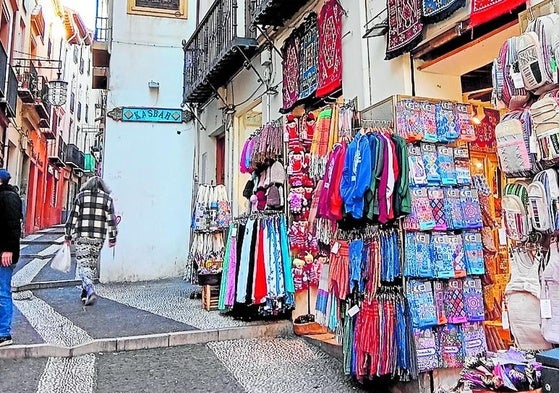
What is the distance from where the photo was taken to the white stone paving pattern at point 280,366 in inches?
152

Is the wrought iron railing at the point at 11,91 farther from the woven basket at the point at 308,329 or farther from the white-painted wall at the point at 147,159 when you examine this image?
the woven basket at the point at 308,329

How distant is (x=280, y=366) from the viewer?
439cm

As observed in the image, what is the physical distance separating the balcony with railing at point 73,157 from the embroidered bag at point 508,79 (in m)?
26.5

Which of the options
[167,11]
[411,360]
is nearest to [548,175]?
[411,360]

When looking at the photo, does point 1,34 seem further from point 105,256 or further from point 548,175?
point 548,175

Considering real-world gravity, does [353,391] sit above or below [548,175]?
below

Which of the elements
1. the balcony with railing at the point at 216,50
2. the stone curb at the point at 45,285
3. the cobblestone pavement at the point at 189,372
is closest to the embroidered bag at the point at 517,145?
the cobblestone pavement at the point at 189,372

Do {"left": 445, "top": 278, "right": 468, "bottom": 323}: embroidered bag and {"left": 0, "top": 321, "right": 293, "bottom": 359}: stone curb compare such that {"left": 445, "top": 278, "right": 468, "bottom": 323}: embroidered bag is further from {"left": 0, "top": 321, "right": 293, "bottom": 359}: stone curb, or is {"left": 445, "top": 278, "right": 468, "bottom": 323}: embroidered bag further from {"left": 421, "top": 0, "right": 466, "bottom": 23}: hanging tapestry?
{"left": 0, "top": 321, "right": 293, "bottom": 359}: stone curb

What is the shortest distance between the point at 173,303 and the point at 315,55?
4.28 meters

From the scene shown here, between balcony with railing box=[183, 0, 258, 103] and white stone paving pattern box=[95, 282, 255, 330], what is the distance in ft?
13.2

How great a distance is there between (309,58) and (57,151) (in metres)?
21.0

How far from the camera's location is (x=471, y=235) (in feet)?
12.5

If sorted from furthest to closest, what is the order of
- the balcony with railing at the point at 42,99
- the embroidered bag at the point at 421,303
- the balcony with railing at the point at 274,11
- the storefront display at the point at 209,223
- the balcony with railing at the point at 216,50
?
the balcony with railing at the point at 42,99 < the balcony with railing at the point at 216,50 < the storefront display at the point at 209,223 < the balcony with railing at the point at 274,11 < the embroidered bag at the point at 421,303

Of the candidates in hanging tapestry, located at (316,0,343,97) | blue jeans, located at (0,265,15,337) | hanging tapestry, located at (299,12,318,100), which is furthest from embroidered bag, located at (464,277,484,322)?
blue jeans, located at (0,265,15,337)
